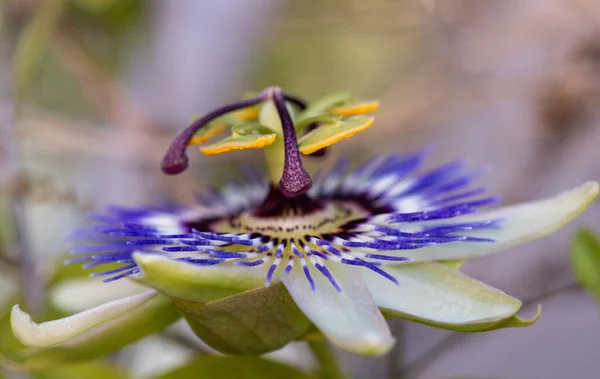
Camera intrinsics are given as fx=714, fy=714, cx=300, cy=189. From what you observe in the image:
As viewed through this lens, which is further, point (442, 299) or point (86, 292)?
point (86, 292)

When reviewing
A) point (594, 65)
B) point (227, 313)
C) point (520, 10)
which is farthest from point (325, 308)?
point (520, 10)

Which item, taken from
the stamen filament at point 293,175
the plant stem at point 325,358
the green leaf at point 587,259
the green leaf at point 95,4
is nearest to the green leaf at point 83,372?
the plant stem at point 325,358

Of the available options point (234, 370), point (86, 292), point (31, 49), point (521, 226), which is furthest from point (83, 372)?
point (521, 226)

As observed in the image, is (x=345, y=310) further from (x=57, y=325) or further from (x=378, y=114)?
(x=378, y=114)

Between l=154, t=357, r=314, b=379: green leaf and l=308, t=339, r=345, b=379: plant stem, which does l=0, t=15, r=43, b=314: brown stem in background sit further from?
l=308, t=339, r=345, b=379: plant stem

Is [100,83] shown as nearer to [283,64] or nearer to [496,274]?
[496,274]
